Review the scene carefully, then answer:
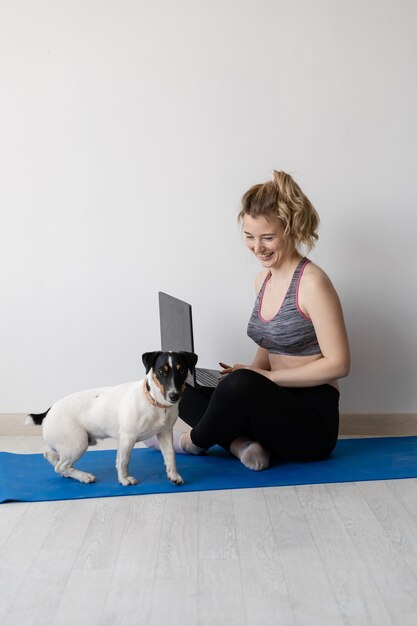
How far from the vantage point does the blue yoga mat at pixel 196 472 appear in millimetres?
2562

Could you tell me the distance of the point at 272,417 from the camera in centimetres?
268

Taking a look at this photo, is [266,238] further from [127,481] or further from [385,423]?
[385,423]

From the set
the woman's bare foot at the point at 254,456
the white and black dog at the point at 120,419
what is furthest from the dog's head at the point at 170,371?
the woman's bare foot at the point at 254,456

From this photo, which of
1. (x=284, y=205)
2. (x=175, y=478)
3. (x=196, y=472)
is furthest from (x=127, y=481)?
(x=284, y=205)

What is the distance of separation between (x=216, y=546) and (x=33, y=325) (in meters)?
1.56

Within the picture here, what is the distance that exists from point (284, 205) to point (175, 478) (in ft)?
3.12

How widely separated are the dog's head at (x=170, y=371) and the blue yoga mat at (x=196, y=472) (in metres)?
0.32

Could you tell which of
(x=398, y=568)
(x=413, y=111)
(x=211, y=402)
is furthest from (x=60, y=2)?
(x=398, y=568)

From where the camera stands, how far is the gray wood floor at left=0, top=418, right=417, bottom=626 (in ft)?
5.64

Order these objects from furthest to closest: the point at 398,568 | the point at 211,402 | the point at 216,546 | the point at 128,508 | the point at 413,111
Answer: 1. the point at 413,111
2. the point at 211,402
3. the point at 128,508
4. the point at 216,546
5. the point at 398,568

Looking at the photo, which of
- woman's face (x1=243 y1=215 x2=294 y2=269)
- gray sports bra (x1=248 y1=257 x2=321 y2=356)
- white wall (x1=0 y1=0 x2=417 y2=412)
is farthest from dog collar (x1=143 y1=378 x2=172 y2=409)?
white wall (x1=0 y1=0 x2=417 y2=412)

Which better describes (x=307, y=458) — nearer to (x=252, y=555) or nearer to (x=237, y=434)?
(x=237, y=434)

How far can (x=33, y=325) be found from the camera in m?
3.35

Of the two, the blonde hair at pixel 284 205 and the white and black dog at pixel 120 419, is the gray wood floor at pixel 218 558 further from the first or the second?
the blonde hair at pixel 284 205
